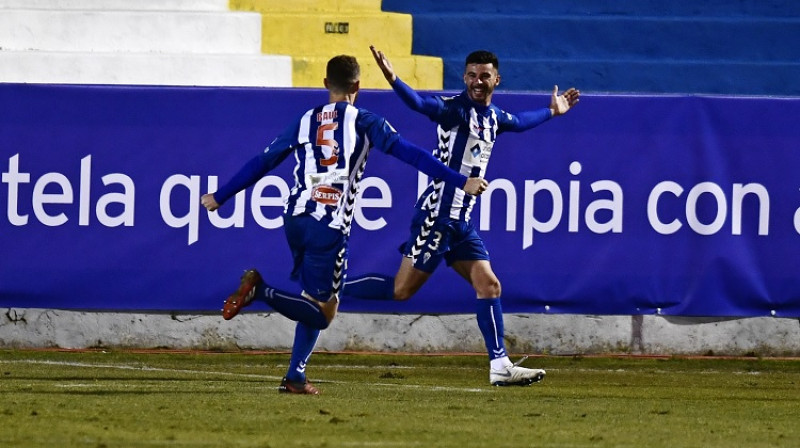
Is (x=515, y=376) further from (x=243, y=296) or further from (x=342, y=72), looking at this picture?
(x=342, y=72)

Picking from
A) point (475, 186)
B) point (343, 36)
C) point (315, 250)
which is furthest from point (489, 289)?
point (343, 36)

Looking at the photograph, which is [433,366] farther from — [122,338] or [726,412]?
[726,412]

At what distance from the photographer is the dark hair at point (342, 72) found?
8062 mm

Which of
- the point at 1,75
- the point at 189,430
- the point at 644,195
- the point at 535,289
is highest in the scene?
the point at 1,75

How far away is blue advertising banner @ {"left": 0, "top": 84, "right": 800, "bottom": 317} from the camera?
10969 mm

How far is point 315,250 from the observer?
7.93 m

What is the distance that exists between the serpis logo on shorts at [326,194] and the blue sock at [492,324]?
1.58 m

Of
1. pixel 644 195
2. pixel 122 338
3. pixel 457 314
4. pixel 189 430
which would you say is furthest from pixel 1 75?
pixel 189 430

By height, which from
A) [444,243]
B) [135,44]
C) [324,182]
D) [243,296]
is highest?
[135,44]

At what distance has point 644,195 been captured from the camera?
11.1m

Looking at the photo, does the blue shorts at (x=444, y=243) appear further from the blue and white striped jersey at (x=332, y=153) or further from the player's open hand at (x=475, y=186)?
the player's open hand at (x=475, y=186)

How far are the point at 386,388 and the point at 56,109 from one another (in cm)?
358

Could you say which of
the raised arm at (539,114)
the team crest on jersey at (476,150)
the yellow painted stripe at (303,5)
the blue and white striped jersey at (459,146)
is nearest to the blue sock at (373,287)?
the blue and white striped jersey at (459,146)

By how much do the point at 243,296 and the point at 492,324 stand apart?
190 cm
